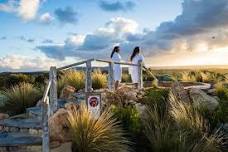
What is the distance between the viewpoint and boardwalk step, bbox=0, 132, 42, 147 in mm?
10703

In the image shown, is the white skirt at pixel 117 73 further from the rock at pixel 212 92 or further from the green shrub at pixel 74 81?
the rock at pixel 212 92

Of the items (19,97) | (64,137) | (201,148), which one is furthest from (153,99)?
(19,97)

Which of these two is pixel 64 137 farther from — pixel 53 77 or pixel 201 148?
pixel 201 148

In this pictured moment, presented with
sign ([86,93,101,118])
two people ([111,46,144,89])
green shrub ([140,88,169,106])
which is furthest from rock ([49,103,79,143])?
two people ([111,46,144,89])

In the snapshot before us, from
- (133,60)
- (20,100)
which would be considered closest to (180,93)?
(133,60)

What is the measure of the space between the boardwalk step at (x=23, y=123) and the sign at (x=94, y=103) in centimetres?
123

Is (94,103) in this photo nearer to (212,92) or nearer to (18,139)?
(18,139)

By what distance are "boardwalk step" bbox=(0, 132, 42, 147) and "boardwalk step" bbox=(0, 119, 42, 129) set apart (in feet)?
0.76

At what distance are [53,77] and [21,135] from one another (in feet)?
5.00

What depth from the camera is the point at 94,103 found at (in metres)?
11.5

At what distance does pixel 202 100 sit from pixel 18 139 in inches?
218

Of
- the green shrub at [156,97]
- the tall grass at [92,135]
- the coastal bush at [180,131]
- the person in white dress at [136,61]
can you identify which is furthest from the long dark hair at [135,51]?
the tall grass at [92,135]

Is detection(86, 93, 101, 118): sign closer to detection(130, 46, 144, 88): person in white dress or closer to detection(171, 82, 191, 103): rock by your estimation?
detection(171, 82, 191, 103): rock

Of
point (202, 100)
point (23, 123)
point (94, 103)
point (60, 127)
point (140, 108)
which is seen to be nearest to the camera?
point (60, 127)
